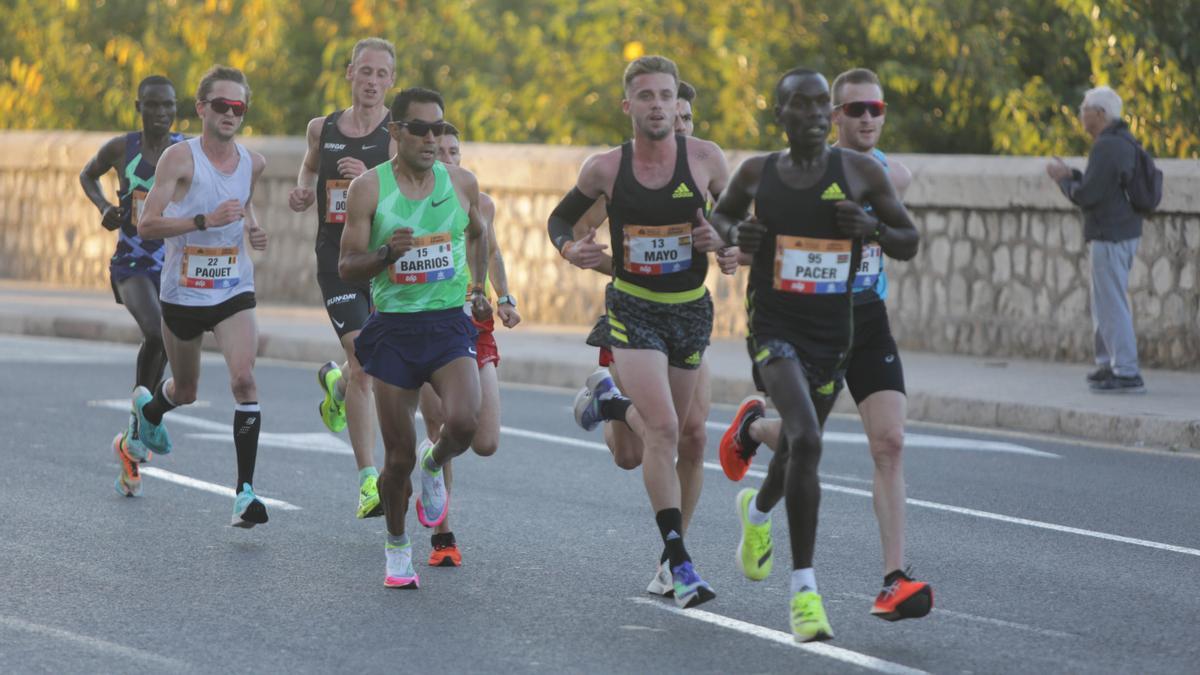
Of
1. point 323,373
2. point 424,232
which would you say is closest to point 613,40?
point 323,373

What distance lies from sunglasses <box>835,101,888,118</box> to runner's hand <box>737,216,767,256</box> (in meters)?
0.98

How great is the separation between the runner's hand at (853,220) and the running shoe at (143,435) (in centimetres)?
407

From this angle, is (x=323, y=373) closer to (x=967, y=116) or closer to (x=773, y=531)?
(x=773, y=531)

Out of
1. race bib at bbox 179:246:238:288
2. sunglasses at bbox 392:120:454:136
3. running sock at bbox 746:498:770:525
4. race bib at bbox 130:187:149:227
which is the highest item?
sunglasses at bbox 392:120:454:136

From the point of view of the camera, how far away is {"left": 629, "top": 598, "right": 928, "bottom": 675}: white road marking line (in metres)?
6.44

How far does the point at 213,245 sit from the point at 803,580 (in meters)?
3.57

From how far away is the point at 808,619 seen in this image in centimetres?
661

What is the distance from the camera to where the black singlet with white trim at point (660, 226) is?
747 cm

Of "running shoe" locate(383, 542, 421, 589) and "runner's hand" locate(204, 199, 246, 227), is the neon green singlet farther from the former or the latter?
"runner's hand" locate(204, 199, 246, 227)

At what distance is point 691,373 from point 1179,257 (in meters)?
8.23

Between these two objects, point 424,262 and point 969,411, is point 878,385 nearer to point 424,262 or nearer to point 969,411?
point 424,262

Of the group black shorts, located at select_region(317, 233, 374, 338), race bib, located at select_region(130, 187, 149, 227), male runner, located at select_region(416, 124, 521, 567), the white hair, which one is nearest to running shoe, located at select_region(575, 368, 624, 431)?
male runner, located at select_region(416, 124, 521, 567)

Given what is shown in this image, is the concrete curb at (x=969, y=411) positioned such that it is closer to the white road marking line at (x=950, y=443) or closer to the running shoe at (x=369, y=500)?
the white road marking line at (x=950, y=443)

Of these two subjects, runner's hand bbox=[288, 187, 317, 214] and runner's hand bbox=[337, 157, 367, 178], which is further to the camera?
runner's hand bbox=[288, 187, 317, 214]
